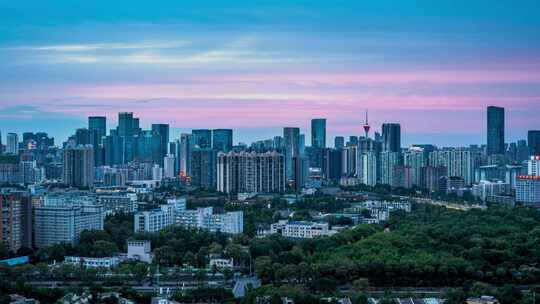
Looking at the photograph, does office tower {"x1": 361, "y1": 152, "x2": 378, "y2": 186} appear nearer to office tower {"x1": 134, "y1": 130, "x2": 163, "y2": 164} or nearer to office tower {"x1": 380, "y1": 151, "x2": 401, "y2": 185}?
office tower {"x1": 380, "y1": 151, "x2": 401, "y2": 185}

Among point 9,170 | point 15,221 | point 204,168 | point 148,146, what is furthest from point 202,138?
point 15,221

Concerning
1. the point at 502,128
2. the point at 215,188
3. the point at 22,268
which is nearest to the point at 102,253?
the point at 22,268

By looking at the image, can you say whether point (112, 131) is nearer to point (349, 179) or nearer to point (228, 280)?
point (349, 179)

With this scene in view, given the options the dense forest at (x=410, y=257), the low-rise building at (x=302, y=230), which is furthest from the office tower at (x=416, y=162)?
the dense forest at (x=410, y=257)

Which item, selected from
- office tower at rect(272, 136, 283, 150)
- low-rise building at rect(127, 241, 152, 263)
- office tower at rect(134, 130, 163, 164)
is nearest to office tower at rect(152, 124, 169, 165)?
office tower at rect(134, 130, 163, 164)

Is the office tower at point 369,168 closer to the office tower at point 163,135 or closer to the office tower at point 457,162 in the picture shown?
the office tower at point 457,162

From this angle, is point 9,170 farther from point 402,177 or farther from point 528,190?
point 528,190
